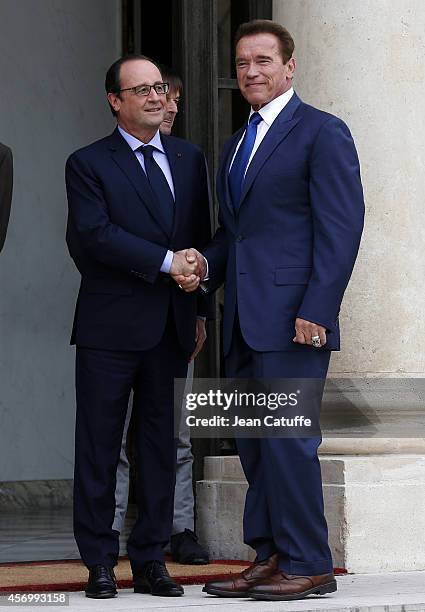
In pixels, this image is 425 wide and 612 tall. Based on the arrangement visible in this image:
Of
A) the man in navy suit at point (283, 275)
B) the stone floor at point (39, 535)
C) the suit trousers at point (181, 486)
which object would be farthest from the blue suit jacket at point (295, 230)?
the stone floor at point (39, 535)

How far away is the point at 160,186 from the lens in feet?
17.1

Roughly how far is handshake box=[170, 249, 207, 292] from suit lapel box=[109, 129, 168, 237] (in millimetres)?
161

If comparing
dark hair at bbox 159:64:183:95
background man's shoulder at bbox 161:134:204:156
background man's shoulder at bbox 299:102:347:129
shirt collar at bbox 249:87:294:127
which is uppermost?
dark hair at bbox 159:64:183:95

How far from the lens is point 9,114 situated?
1022 centimetres

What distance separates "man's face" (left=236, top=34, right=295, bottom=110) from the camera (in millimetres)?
5023

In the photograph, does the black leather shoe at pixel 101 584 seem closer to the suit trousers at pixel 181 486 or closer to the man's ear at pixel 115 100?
the suit trousers at pixel 181 486

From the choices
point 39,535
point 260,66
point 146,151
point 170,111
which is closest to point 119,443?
point 146,151

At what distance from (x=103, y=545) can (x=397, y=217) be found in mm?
1951

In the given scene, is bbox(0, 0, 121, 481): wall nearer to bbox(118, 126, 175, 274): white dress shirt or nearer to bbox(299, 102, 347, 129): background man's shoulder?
bbox(118, 126, 175, 274): white dress shirt

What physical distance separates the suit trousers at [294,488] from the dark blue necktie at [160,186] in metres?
0.50

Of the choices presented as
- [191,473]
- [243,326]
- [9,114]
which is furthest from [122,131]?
[9,114]

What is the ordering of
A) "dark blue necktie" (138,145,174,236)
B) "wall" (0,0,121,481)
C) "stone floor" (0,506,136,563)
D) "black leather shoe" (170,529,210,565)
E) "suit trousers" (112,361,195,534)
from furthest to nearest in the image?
"wall" (0,0,121,481)
"stone floor" (0,506,136,563)
"suit trousers" (112,361,195,534)
"black leather shoe" (170,529,210,565)
"dark blue necktie" (138,145,174,236)

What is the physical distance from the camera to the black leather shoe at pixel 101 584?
4957 millimetres

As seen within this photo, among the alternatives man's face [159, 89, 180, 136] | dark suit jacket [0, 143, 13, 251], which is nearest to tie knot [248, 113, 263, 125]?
dark suit jacket [0, 143, 13, 251]
